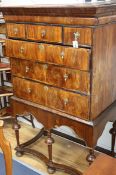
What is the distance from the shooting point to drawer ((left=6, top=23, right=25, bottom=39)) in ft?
5.04

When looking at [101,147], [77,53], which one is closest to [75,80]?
[77,53]

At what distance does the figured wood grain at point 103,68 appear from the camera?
126 centimetres

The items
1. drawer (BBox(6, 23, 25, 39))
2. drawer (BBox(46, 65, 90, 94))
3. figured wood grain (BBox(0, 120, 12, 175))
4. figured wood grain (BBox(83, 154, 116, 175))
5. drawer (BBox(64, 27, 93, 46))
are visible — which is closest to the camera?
figured wood grain (BBox(83, 154, 116, 175))

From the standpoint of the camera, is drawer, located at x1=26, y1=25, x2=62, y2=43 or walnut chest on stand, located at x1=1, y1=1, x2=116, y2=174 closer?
walnut chest on stand, located at x1=1, y1=1, x2=116, y2=174

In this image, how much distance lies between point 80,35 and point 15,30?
53 cm

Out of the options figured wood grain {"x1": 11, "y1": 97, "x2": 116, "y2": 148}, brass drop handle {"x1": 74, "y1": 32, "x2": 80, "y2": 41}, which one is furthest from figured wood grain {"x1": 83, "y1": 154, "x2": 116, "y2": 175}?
brass drop handle {"x1": 74, "y1": 32, "x2": 80, "y2": 41}

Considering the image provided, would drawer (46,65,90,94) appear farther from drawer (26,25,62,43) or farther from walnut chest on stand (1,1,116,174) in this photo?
drawer (26,25,62,43)

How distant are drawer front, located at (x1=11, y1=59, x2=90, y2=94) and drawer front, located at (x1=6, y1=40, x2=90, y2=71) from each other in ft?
0.14

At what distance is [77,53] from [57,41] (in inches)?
6.3

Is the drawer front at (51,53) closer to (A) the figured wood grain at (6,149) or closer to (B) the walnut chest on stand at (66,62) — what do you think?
(B) the walnut chest on stand at (66,62)

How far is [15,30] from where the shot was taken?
1572 millimetres

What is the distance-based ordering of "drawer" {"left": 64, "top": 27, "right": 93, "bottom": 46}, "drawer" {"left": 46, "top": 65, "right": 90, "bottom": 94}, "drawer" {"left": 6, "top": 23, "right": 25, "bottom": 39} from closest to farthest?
1. "drawer" {"left": 64, "top": 27, "right": 93, "bottom": 46}
2. "drawer" {"left": 46, "top": 65, "right": 90, "bottom": 94}
3. "drawer" {"left": 6, "top": 23, "right": 25, "bottom": 39}

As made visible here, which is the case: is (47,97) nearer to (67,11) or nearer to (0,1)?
(67,11)

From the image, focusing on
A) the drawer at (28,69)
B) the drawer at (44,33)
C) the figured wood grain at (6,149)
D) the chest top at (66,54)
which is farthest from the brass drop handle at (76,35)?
the figured wood grain at (6,149)
